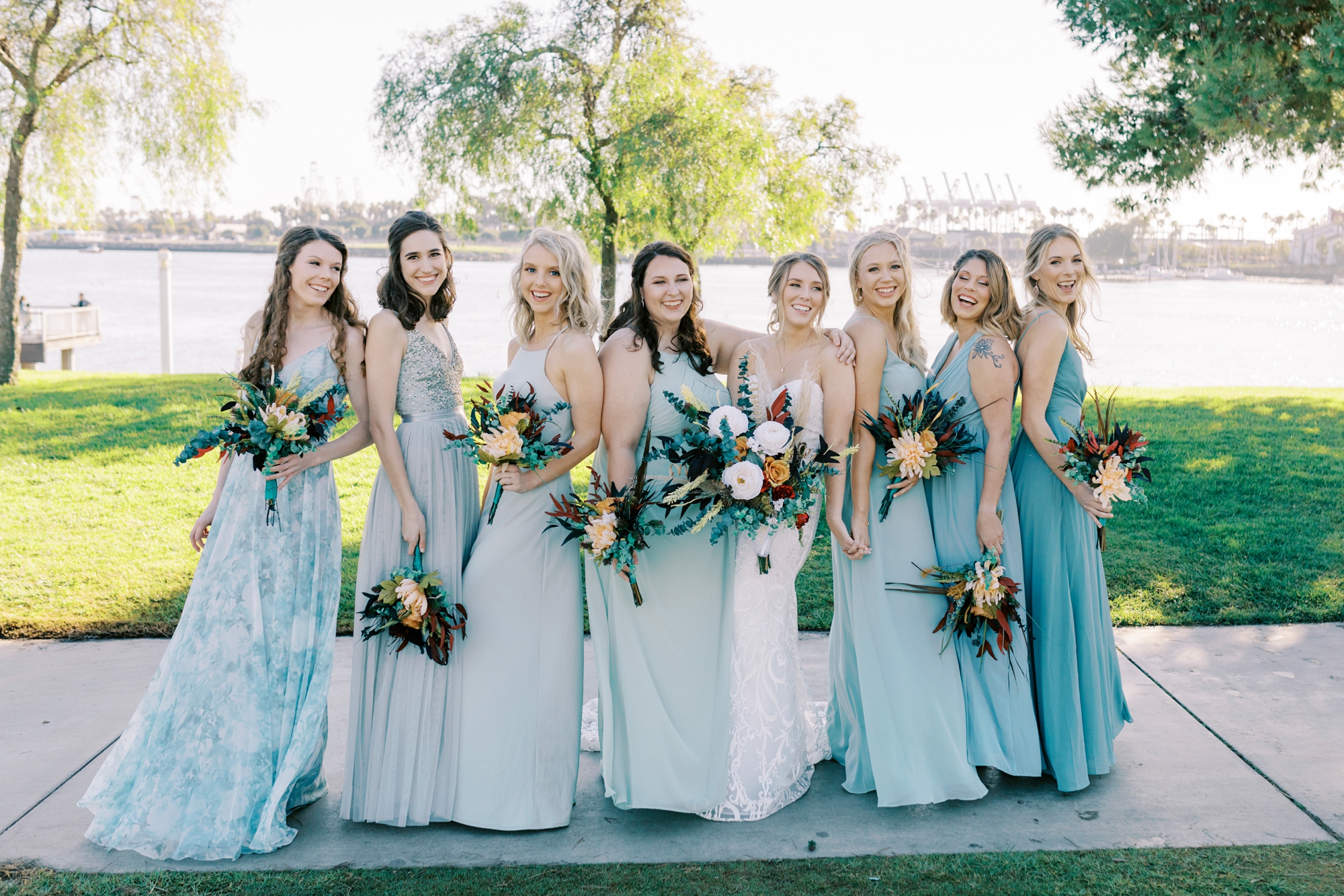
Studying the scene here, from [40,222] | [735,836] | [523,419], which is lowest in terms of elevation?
[735,836]

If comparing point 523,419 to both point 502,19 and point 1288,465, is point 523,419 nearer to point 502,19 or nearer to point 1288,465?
point 1288,465

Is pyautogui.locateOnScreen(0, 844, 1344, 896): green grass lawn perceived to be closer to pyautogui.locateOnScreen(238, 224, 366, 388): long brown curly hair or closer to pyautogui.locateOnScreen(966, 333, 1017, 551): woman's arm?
pyautogui.locateOnScreen(966, 333, 1017, 551): woman's arm

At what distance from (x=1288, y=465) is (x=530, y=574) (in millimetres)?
9091

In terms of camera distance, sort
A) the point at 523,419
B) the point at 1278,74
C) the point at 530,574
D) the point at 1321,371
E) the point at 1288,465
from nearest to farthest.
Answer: the point at 523,419 → the point at 530,574 → the point at 1288,465 → the point at 1278,74 → the point at 1321,371

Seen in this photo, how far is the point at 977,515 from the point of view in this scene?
14.6ft

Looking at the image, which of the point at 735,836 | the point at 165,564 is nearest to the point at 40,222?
the point at 165,564

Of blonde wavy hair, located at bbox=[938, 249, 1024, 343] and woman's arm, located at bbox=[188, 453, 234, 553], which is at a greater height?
blonde wavy hair, located at bbox=[938, 249, 1024, 343]

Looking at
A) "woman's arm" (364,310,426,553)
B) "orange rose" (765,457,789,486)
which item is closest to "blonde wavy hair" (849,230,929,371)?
"orange rose" (765,457,789,486)

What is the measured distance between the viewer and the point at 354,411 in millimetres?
4203

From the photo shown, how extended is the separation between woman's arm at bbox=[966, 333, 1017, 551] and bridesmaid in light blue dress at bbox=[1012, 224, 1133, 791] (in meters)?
0.11

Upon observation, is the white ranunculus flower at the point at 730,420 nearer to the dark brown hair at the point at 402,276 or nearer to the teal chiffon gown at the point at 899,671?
the teal chiffon gown at the point at 899,671

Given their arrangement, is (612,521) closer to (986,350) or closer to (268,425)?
(268,425)

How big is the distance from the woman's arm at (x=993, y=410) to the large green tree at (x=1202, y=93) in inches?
304

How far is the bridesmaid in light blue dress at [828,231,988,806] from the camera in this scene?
4.26m
